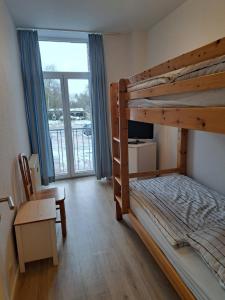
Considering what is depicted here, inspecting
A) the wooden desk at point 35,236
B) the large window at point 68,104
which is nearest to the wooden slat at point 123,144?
the wooden desk at point 35,236

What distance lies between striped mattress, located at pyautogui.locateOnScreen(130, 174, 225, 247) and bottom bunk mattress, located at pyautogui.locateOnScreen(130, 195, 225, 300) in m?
0.06

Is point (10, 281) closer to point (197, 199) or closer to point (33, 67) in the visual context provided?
point (197, 199)

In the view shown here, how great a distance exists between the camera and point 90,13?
9.71ft

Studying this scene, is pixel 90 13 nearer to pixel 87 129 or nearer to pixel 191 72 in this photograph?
pixel 87 129

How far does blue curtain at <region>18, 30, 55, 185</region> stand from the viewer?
3.41 m

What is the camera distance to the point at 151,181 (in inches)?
107

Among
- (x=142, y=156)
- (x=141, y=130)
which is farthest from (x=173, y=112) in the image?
(x=141, y=130)

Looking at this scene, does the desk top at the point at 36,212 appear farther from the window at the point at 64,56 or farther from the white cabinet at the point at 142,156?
the window at the point at 64,56

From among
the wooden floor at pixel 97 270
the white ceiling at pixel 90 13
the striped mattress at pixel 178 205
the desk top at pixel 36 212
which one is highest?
the white ceiling at pixel 90 13

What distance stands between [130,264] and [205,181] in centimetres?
139

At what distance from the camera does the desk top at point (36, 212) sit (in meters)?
1.91

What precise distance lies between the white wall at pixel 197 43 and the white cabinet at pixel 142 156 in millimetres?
264

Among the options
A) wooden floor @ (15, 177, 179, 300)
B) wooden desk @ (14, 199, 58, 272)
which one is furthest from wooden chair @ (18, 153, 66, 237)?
wooden desk @ (14, 199, 58, 272)

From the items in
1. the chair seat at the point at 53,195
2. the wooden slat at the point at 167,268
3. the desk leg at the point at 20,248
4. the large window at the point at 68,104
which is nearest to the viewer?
the wooden slat at the point at 167,268
